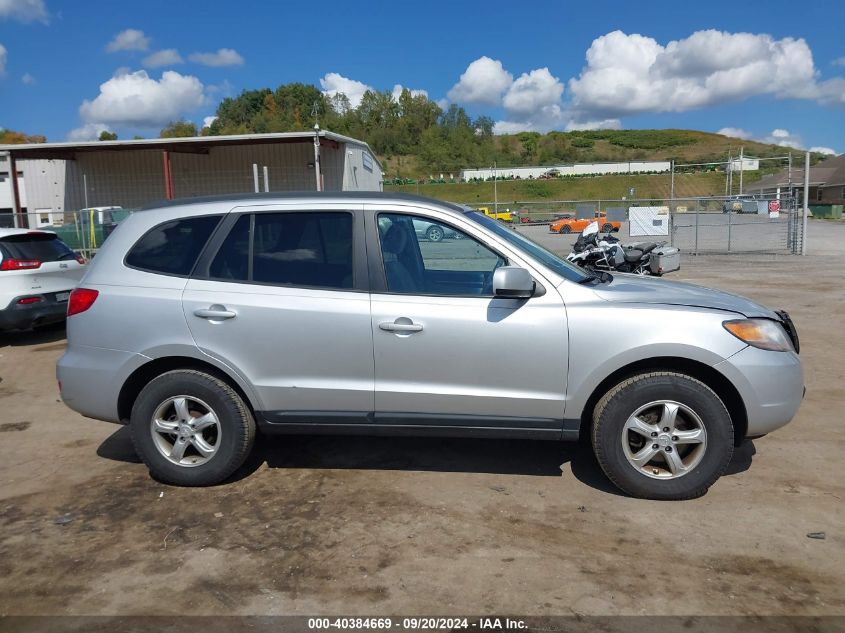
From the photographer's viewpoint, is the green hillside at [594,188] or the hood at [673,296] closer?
the hood at [673,296]

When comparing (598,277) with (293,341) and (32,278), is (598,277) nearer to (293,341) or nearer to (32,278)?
(293,341)

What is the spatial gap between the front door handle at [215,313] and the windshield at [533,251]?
1.65 m

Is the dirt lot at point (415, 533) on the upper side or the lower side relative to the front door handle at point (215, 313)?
lower

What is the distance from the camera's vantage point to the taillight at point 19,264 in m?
9.09

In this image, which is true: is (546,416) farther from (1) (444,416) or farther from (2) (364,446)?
(2) (364,446)

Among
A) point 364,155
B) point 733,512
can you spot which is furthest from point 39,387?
point 364,155

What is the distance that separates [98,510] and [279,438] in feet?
5.13

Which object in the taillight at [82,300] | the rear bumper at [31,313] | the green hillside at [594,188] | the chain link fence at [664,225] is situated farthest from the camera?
the green hillside at [594,188]

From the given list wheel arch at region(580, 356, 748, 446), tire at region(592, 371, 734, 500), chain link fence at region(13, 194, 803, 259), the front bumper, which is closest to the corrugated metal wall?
chain link fence at region(13, 194, 803, 259)

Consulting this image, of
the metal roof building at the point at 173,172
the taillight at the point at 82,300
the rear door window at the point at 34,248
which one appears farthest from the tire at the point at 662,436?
the metal roof building at the point at 173,172

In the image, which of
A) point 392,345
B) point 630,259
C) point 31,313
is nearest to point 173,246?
point 392,345

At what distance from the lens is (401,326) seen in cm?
426

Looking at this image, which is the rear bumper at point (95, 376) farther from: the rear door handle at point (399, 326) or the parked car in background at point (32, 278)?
the parked car in background at point (32, 278)

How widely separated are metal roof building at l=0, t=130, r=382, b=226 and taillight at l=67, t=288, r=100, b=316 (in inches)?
851
